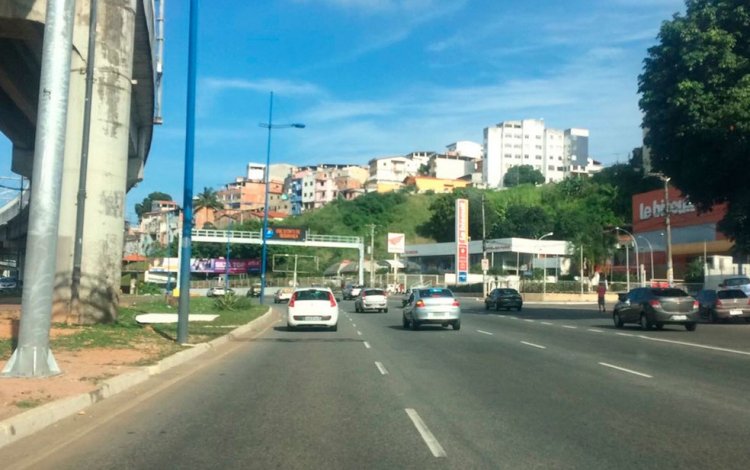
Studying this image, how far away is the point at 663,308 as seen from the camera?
87.7 ft

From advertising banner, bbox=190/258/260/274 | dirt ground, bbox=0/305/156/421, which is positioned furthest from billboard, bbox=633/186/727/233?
dirt ground, bbox=0/305/156/421

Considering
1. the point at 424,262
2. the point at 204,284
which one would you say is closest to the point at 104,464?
the point at 204,284

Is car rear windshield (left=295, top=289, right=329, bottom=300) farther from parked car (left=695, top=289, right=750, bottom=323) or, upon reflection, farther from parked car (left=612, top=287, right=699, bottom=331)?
parked car (left=695, top=289, right=750, bottom=323)

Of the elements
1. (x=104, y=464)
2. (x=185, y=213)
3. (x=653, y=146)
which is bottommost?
(x=104, y=464)

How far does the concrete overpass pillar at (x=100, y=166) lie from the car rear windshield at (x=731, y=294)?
26.6m

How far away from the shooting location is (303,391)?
12.1m

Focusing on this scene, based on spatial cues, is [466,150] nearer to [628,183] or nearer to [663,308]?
[628,183]

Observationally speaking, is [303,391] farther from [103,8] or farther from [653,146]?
[653,146]

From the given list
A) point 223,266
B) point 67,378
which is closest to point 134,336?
point 67,378

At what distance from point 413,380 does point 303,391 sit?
2.26 m

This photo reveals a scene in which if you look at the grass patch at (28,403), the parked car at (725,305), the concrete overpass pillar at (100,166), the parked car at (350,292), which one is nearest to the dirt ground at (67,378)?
the grass patch at (28,403)

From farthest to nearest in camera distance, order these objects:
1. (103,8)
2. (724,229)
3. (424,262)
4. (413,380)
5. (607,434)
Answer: (424,262)
(724,229)
(103,8)
(413,380)
(607,434)

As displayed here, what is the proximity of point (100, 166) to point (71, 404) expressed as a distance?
13497 mm

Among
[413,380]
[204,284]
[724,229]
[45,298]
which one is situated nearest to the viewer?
[45,298]
